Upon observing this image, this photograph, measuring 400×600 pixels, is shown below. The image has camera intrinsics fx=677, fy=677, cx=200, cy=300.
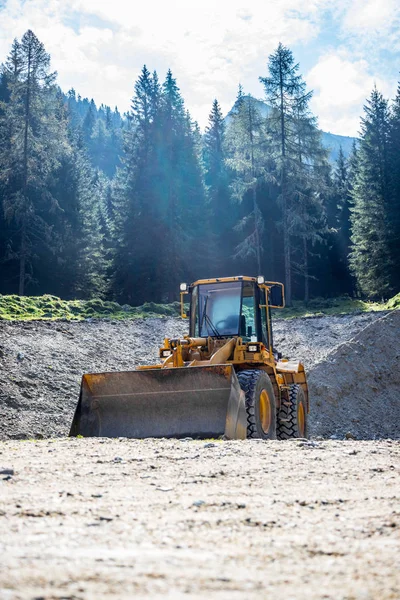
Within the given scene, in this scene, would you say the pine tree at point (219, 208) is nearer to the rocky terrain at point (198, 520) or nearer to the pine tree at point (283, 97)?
the pine tree at point (283, 97)

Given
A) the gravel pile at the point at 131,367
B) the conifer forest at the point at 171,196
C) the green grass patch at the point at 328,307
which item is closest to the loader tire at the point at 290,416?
the gravel pile at the point at 131,367

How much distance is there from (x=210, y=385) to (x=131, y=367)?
11.5 metres

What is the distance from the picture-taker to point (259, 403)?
1120 cm

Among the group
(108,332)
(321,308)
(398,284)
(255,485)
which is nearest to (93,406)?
(255,485)

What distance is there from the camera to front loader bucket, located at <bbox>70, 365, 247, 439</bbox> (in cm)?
1040

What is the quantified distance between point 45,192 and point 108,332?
16.8 metres

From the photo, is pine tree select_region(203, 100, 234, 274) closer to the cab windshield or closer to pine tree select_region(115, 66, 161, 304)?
pine tree select_region(115, 66, 161, 304)

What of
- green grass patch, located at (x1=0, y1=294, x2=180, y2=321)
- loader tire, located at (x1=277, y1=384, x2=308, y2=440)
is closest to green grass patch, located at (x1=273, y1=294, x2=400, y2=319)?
green grass patch, located at (x1=0, y1=294, x2=180, y2=321)

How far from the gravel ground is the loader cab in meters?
4.73

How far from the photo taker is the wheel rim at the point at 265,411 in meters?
11.4

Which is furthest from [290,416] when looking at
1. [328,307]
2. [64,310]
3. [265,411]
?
[328,307]

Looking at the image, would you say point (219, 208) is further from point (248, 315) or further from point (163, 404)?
point (163, 404)

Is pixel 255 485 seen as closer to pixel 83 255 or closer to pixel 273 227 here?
pixel 83 255

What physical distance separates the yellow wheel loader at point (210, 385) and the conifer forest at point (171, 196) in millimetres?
23295
